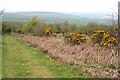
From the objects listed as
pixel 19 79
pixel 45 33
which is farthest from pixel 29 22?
pixel 19 79

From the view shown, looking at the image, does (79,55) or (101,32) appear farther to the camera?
(101,32)

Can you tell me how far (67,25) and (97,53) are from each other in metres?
42.7

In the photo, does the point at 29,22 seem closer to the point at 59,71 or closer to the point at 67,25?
the point at 67,25

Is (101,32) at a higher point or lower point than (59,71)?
higher

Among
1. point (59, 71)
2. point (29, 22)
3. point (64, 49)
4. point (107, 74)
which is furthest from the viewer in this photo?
point (29, 22)

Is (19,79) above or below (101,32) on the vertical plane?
below

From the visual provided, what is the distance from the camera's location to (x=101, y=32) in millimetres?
22062

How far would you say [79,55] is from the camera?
18.0 metres

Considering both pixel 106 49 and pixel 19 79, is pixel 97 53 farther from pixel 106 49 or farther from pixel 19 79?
pixel 19 79

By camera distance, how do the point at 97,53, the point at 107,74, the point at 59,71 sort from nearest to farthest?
the point at 107,74 < the point at 59,71 < the point at 97,53

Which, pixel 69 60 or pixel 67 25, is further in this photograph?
pixel 67 25

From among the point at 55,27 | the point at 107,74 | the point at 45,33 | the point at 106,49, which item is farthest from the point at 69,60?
the point at 55,27

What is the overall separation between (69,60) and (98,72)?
3.44 m

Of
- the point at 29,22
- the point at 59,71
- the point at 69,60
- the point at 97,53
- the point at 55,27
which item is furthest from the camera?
the point at 29,22
